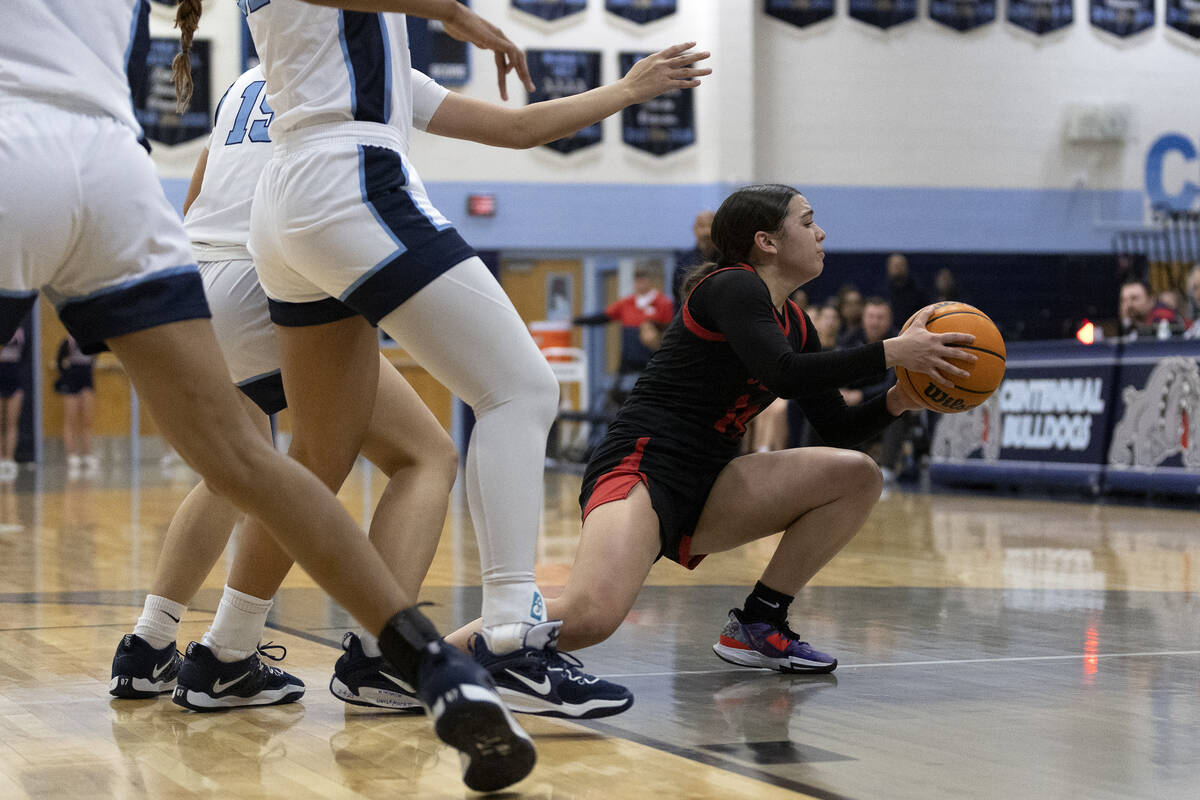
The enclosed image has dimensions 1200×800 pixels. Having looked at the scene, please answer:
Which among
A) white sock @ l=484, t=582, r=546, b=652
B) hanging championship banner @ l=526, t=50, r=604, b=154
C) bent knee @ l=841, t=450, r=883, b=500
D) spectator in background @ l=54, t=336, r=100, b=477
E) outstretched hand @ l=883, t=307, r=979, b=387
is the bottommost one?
spectator in background @ l=54, t=336, r=100, b=477

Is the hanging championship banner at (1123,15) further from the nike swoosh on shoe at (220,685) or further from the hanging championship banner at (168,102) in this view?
the nike swoosh on shoe at (220,685)

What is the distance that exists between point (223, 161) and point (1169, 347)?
7.11m

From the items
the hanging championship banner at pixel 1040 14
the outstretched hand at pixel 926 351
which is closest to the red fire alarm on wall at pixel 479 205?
the hanging championship banner at pixel 1040 14

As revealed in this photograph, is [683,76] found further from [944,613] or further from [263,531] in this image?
[944,613]

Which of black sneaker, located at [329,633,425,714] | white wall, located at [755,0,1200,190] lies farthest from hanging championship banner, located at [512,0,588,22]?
black sneaker, located at [329,633,425,714]

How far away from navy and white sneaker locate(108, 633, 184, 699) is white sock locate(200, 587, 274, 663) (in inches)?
8.3

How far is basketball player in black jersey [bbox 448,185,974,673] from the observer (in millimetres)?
3438

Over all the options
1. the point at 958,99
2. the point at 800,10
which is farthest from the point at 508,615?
the point at 958,99

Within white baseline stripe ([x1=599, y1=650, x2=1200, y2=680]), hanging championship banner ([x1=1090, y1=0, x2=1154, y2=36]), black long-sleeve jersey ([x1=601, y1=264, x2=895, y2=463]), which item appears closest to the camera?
black long-sleeve jersey ([x1=601, y1=264, x2=895, y2=463])

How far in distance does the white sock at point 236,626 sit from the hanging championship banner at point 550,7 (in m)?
14.2

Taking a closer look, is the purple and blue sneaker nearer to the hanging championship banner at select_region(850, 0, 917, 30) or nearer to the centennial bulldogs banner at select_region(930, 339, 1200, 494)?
the centennial bulldogs banner at select_region(930, 339, 1200, 494)

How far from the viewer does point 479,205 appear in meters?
16.5

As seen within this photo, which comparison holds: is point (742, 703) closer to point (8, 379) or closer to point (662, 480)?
point (662, 480)

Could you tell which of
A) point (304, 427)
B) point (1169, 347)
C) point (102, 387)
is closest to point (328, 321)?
point (304, 427)
